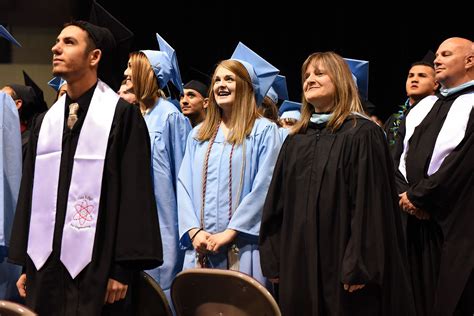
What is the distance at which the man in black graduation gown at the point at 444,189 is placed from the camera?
4.56 m

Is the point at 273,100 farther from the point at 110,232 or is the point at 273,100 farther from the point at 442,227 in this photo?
the point at 110,232

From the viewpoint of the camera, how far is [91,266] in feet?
Answer: 9.67

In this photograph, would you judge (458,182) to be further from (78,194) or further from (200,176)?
(78,194)

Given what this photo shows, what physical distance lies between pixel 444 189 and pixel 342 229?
4.30 ft

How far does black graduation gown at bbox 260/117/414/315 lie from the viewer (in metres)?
3.41

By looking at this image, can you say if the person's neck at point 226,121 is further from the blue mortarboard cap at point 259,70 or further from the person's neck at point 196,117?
the person's neck at point 196,117

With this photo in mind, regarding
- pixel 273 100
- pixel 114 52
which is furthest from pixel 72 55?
pixel 273 100

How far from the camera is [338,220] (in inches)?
138

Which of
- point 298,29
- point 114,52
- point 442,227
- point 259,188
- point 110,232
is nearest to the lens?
point 110,232

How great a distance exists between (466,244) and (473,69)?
122cm

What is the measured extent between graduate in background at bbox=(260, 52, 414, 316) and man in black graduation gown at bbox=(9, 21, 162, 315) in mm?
864

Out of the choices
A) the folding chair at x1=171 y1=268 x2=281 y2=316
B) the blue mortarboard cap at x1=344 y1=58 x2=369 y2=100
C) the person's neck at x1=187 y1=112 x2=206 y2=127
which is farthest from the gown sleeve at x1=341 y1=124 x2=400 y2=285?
the person's neck at x1=187 y1=112 x2=206 y2=127

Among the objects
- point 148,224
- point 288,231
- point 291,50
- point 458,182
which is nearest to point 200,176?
point 288,231

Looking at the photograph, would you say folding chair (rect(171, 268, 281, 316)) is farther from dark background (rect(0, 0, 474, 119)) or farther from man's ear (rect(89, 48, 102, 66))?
dark background (rect(0, 0, 474, 119))
